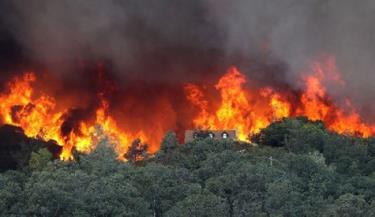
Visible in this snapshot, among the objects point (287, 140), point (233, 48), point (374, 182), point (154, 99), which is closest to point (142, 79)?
point (154, 99)

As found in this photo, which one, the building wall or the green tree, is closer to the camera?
the green tree

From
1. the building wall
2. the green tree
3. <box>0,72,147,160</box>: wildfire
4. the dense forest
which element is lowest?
the dense forest

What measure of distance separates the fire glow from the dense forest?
18985mm

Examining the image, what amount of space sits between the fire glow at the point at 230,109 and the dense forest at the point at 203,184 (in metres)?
19.0

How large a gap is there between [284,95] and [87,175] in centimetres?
4299

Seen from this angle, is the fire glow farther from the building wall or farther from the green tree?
the green tree

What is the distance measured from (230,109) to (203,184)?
35.3m

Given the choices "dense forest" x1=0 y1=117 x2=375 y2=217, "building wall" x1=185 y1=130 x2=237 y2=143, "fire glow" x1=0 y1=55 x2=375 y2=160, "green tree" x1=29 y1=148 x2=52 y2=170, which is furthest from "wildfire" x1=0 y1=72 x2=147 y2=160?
"dense forest" x1=0 y1=117 x2=375 y2=217

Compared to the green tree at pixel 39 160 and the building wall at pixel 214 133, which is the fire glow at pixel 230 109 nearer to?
the building wall at pixel 214 133

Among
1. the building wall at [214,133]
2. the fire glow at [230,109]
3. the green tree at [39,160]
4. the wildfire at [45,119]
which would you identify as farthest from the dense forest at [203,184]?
the fire glow at [230,109]

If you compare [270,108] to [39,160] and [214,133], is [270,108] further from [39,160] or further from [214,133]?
[39,160]

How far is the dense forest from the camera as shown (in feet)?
188

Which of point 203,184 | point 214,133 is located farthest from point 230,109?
point 203,184

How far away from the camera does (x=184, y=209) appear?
56.7 metres
